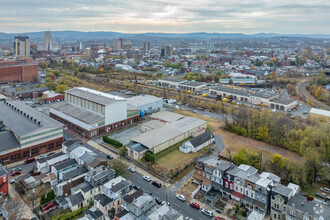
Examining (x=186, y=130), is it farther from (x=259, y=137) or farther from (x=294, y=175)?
(x=294, y=175)

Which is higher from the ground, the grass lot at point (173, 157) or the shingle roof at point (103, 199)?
the grass lot at point (173, 157)

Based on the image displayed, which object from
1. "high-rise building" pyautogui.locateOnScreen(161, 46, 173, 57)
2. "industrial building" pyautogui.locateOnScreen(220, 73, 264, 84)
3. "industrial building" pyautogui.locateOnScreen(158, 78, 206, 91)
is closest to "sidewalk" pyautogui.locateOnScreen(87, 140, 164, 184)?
"industrial building" pyautogui.locateOnScreen(158, 78, 206, 91)

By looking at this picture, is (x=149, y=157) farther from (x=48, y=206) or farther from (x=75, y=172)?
(x=48, y=206)

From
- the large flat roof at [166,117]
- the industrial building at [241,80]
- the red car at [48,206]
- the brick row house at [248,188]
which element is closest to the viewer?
the brick row house at [248,188]

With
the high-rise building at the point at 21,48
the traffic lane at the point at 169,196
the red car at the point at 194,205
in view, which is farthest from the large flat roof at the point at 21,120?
the high-rise building at the point at 21,48

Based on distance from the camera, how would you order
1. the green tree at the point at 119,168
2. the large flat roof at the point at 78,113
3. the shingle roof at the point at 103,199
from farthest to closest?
the large flat roof at the point at 78,113 < the green tree at the point at 119,168 < the shingle roof at the point at 103,199

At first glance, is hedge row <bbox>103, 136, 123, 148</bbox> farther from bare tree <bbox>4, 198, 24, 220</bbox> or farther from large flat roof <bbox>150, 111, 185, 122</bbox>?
bare tree <bbox>4, 198, 24, 220</bbox>

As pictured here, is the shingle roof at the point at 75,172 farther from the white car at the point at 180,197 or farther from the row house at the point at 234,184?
the row house at the point at 234,184

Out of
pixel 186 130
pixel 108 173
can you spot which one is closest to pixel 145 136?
pixel 186 130
